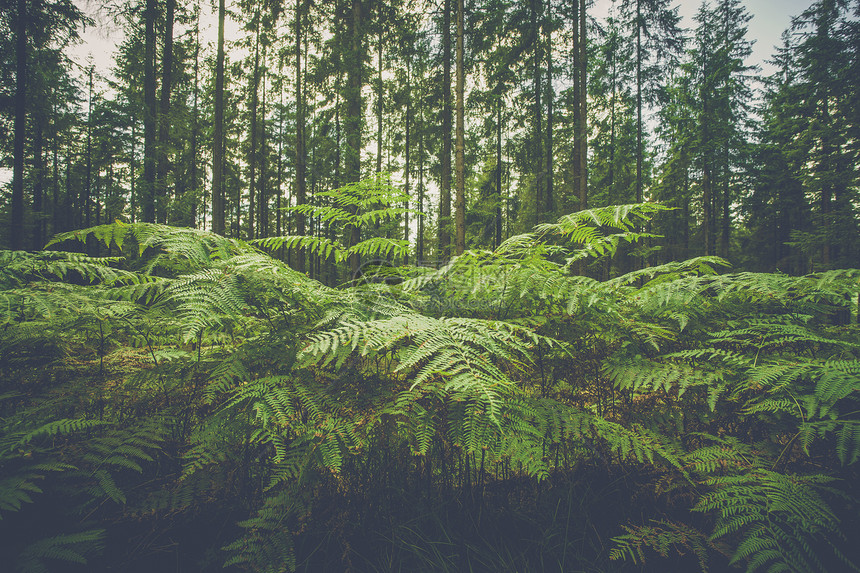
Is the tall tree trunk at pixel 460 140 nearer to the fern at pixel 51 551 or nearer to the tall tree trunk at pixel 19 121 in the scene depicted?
the fern at pixel 51 551

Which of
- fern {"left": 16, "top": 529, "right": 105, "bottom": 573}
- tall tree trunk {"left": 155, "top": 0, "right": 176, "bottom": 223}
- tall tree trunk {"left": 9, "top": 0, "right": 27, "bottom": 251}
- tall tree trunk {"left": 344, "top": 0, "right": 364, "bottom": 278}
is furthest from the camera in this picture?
tall tree trunk {"left": 344, "top": 0, "right": 364, "bottom": 278}

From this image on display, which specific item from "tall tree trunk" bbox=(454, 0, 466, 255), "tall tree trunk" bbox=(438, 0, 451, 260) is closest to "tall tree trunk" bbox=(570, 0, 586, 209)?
"tall tree trunk" bbox=(454, 0, 466, 255)

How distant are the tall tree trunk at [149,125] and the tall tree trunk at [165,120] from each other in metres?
0.17

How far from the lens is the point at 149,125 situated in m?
8.99

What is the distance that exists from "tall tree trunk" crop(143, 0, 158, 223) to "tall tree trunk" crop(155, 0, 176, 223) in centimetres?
17

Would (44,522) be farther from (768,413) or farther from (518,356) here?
(768,413)

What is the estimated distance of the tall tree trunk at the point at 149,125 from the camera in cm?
855

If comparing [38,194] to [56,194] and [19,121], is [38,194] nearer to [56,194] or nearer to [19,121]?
[56,194]

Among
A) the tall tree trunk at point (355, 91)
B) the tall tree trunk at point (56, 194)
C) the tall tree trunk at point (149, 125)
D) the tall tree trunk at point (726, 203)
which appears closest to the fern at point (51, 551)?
the tall tree trunk at point (355, 91)

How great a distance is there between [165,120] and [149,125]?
0.47 meters

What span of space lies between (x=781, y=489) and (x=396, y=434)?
1495mm

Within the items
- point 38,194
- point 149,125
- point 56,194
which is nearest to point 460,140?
point 149,125

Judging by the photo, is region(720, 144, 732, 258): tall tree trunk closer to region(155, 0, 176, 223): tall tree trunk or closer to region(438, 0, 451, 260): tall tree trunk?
region(438, 0, 451, 260): tall tree trunk

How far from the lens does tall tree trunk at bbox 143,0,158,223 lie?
855cm
